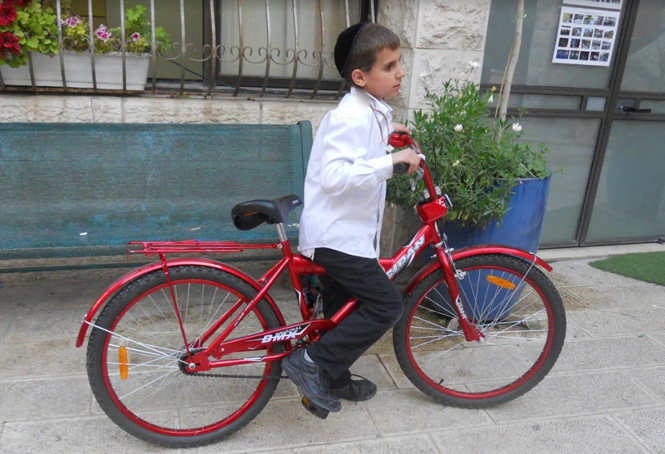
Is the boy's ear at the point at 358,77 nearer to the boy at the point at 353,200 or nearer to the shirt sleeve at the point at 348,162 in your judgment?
the boy at the point at 353,200

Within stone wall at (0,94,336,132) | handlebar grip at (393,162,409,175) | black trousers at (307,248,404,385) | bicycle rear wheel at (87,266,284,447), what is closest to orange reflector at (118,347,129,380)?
bicycle rear wheel at (87,266,284,447)

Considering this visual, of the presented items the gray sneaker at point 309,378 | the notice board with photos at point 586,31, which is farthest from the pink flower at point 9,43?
the notice board with photos at point 586,31

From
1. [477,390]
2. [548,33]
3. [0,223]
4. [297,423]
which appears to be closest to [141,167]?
[0,223]

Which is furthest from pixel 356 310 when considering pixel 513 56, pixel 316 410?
pixel 513 56

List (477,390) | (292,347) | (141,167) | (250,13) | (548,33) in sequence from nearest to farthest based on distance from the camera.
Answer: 1. (292,347)
2. (477,390)
3. (141,167)
4. (250,13)
5. (548,33)

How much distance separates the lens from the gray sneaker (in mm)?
2656

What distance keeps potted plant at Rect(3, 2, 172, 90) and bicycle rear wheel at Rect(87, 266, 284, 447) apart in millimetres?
1466

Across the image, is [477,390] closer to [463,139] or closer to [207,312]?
[463,139]

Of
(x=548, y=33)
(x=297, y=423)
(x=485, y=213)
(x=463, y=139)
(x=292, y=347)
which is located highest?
(x=548, y=33)

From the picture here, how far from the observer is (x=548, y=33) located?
4.66 metres

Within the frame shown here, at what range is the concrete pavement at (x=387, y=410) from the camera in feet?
9.01

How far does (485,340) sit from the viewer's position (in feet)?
10.4

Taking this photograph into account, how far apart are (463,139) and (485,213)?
1.40ft

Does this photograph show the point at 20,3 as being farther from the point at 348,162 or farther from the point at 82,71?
the point at 348,162
